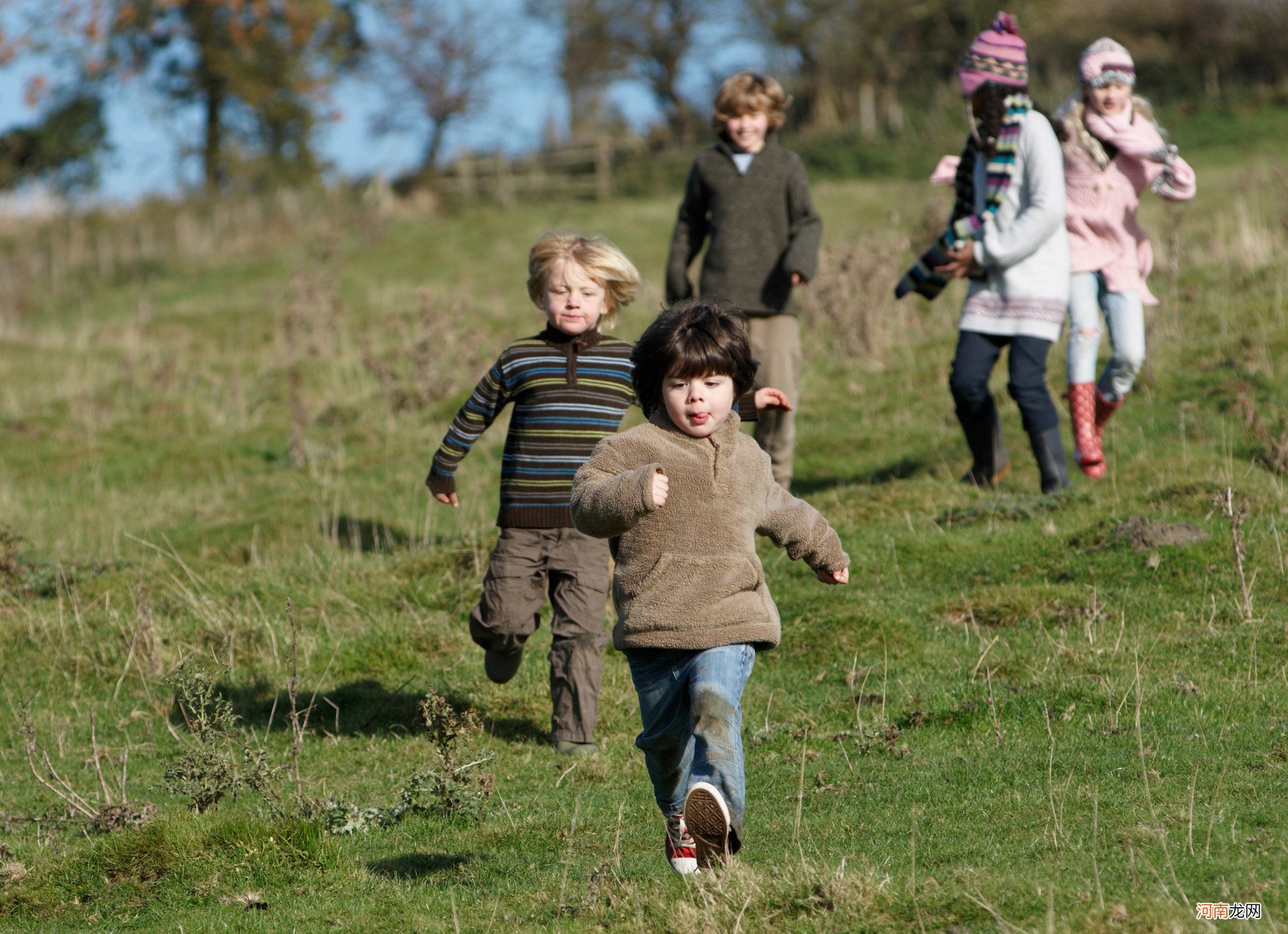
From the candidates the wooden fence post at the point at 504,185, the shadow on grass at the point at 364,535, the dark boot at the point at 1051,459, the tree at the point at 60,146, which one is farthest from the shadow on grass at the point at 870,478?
A: the tree at the point at 60,146

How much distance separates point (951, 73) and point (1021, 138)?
37.7 m

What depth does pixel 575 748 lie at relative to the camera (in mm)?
5809

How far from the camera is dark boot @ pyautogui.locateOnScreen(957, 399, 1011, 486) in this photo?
8.09 m

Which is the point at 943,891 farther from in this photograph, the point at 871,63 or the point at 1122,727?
the point at 871,63

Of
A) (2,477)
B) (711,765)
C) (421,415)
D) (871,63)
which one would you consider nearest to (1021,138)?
(711,765)

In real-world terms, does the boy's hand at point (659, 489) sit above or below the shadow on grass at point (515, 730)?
above

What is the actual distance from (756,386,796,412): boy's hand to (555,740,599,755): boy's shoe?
1.87m

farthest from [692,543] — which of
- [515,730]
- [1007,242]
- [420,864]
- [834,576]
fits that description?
[1007,242]

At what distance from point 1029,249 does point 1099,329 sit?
2.65 ft

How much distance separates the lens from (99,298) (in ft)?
87.9

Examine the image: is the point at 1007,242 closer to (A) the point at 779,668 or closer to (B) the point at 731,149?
(B) the point at 731,149

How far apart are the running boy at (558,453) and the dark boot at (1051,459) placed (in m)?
3.10

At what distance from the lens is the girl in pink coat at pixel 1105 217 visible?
7.90m

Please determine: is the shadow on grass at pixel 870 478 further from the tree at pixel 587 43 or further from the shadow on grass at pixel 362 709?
the tree at pixel 587 43
